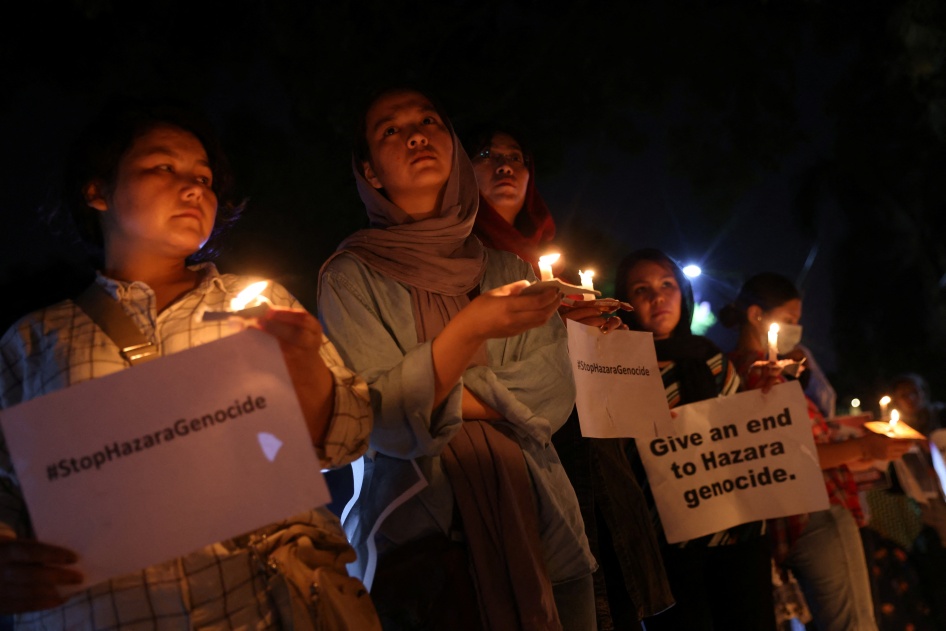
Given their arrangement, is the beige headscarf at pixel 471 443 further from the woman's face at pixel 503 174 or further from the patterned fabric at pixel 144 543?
the woman's face at pixel 503 174

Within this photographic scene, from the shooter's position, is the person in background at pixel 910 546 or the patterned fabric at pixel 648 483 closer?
the patterned fabric at pixel 648 483

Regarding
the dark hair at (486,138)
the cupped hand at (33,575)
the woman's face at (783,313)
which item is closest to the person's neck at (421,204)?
the dark hair at (486,138)

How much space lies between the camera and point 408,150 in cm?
281

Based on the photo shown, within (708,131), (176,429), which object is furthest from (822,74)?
(176,429)

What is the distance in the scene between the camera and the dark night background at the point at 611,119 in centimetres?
513

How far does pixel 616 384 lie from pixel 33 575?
193 cm

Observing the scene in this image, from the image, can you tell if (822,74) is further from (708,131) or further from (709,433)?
(709,433)

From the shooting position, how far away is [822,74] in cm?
933

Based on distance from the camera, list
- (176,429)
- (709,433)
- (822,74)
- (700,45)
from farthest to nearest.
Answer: (822,74) → (700,45) → (709,433) → (176,429)

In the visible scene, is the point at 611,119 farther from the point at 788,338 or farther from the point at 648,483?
the point at 648,483

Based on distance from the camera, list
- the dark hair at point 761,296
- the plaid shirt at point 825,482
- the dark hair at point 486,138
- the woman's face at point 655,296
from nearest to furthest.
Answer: the dark hair at point 486,138
the woman's face at point 655,296
the plaid shirt at point 825,482
the dark hair at point 761,296

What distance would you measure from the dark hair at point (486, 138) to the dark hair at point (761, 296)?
228cm

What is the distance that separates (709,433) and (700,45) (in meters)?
4.39

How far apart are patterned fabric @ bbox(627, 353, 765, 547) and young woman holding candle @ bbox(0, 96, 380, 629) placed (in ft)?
6.50
